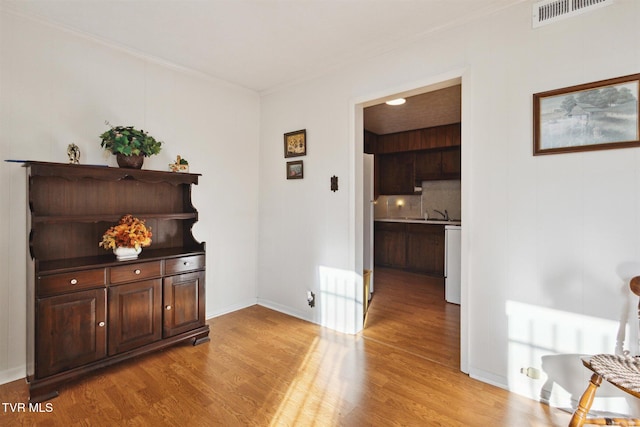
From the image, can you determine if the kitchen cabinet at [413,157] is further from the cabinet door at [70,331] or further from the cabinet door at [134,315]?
the cabinet door at [70,331]

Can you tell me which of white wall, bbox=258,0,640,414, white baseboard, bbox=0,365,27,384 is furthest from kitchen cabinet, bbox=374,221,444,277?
white baseboard, bbox=0,365,27,384

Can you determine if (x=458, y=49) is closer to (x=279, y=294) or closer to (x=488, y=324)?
(x=488, y=324)

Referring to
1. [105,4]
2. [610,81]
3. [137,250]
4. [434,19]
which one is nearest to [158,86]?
[105,4]

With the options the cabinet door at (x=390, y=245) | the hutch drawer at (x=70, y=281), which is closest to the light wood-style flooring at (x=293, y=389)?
the hutch drawer at (x=70, y=281)

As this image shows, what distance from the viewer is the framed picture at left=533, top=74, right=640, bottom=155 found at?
1.75m

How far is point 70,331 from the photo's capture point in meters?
2.12

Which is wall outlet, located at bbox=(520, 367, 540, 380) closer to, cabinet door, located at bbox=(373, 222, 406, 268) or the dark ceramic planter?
the dark ceramic planter

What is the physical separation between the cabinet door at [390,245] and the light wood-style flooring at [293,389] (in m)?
2.87

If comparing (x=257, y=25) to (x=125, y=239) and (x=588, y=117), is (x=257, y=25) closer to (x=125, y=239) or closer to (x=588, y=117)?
(x=125, y=239)

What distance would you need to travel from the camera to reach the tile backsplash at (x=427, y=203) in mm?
5816

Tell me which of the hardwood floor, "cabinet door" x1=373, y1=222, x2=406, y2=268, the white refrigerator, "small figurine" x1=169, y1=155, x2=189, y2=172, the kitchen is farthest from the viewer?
"cabinet door" x1=373, y1=222, x2=406, y2=268

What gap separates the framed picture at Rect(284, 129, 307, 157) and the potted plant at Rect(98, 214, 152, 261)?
1.77 meters

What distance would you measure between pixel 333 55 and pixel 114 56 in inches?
78.6

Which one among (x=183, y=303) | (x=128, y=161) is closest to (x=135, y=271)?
(x=183, y=303)
